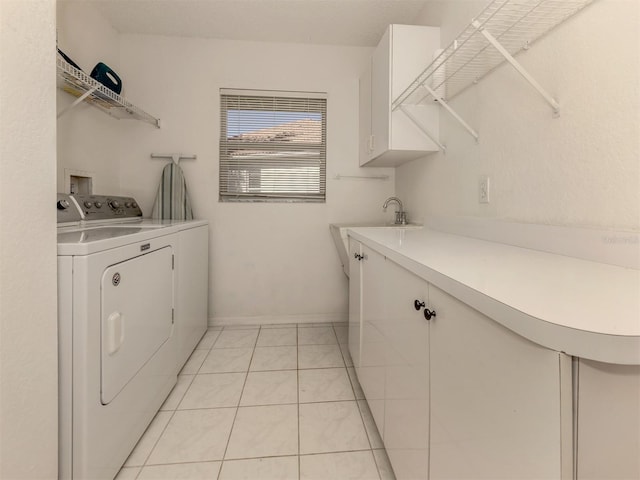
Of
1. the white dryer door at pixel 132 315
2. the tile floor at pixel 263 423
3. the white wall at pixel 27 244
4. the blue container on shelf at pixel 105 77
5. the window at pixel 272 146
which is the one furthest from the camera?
the window at pixel 272 146

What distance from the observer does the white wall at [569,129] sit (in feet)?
2.84

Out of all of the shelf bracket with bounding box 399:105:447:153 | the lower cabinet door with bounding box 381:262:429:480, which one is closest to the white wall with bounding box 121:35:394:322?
the shelf bracket with bounding box 399:105:447:153

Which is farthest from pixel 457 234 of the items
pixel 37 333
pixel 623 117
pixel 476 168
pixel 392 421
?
pixel 37 333

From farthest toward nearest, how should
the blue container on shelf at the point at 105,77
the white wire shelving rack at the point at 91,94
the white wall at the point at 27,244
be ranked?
1. the blue container on shelf at the point at 105,77
2. the white wire shelving rack at the point at 91,94
3. the white wall at the point at 27,244

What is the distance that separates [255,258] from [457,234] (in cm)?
181

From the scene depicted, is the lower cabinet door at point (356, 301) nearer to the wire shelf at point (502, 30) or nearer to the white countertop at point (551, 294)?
the white countertop at point (551, 294)

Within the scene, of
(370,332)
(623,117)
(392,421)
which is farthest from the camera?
(370,332)

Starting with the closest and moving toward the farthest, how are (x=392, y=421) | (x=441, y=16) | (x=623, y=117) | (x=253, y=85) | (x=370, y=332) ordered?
(x=623, y=117)
(x=392, y=421)
(x=370, y=332)
(x=441, y=16)
(x=253, y=85)

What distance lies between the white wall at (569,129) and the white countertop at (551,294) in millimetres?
220

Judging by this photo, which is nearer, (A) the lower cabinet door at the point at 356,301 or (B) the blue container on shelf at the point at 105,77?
(A) the lower cabinet door at the point at 356,301

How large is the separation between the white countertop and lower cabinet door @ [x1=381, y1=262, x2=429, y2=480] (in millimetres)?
112

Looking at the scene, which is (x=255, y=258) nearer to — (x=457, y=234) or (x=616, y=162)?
(x=457, y=234)

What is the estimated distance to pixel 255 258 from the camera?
283cm

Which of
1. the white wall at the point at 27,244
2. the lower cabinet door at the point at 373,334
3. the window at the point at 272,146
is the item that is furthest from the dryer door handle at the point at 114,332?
the window at the point at 272,146
